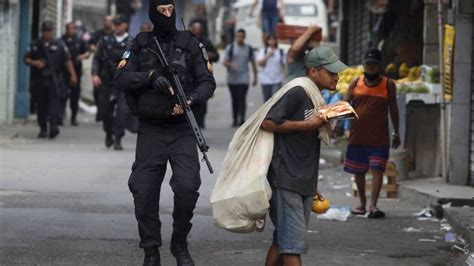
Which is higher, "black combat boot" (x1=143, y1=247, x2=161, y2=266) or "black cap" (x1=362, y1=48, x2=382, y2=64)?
"black cap" (x1=362, y1=48, x2=382, y2=64)

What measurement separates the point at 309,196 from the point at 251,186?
441 millimetres

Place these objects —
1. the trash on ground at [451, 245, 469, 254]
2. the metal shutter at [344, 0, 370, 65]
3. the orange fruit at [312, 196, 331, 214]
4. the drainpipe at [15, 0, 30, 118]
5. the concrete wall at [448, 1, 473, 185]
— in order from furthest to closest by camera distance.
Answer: the drainpipe at [15, 0, 30, 118] < the metal shutter at [344, 0, 370, 65] < the concrete wall at [448, 1, 473, 185] < the trash on ground at [451, 245, 469, 254] < the orange fruit at [312, 196, 331, 214]

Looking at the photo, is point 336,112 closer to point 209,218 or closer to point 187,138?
point 187,138

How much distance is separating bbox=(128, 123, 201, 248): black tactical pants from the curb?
281 centimetres

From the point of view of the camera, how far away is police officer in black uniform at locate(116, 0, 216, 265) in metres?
8.23

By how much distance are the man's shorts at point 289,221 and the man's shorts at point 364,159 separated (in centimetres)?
460

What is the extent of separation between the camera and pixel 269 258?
770 cm

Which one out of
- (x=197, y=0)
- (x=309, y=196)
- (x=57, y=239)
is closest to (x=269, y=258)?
(x=309, y=196)

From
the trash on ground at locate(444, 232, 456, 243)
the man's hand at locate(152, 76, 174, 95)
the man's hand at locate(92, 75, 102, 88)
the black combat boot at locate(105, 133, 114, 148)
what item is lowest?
A: the black combat boot at locate(105, 133, 114, 148)

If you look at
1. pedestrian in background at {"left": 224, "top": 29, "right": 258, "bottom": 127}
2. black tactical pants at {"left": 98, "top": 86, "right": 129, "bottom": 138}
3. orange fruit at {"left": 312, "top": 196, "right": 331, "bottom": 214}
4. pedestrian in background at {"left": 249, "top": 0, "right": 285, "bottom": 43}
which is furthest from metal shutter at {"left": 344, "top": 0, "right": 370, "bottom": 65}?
orange fruit at {"left": 312, "top": 196, "right": 331, "bottom": 214}

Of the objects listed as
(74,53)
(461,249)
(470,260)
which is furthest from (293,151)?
(74,53)

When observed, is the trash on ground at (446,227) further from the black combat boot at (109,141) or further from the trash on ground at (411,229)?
the black combat boot at (109,141)

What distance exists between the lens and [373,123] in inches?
474

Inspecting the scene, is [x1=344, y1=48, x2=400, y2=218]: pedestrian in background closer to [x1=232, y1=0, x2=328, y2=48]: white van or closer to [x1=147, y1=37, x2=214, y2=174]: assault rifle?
[x1=147, y1=37, x2=214, y2=174]: assault rifle
